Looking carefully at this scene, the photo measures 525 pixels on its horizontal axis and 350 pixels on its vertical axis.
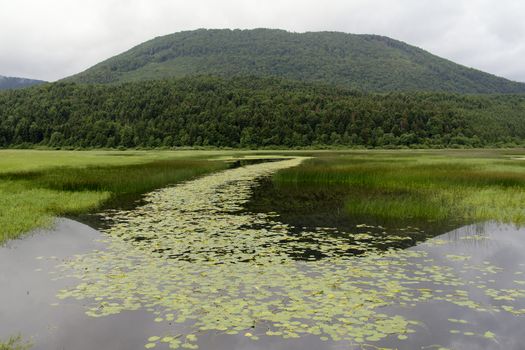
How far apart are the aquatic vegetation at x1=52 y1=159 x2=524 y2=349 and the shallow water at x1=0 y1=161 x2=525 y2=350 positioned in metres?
0.05

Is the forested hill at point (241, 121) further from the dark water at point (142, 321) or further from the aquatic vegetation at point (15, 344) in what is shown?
the aquatic vegetation at point (15, 344)

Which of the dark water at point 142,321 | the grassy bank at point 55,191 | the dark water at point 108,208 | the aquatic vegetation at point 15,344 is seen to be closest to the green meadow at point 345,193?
the grassy bank at point 55,191

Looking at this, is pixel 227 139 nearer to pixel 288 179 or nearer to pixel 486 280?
pixel 288 179

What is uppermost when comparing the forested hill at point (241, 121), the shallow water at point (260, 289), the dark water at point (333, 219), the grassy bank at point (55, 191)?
the forested hill at point (241, 121)

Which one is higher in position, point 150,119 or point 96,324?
point 150,119

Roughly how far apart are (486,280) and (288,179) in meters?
29.6

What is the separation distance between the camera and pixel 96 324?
33.7 ft

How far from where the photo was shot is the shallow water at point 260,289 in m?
9.66

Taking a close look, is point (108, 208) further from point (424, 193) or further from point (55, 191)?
point (424, 193)

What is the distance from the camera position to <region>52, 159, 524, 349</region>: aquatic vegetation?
10.1m

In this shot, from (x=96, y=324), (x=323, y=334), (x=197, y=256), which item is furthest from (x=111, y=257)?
(x=323, y=334)

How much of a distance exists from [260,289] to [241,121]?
157071mm

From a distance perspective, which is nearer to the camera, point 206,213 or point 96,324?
point 96,324

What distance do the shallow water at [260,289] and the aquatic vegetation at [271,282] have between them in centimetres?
5
